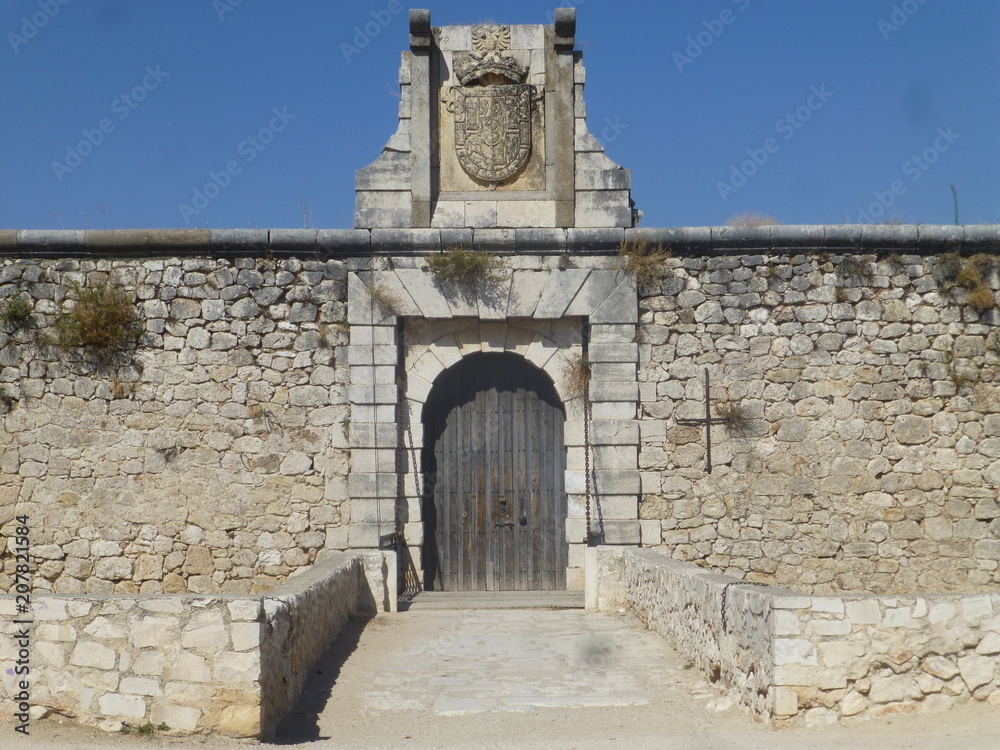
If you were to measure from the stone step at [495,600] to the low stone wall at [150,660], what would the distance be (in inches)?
159

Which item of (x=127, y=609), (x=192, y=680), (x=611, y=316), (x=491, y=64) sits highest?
(x=491, y=64)

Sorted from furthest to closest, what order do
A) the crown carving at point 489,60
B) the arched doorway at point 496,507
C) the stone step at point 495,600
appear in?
the arched doorway at point 496,507 → the crown carving at point 489,60 → the stone step at point 495,600

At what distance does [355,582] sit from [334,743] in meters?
3.37

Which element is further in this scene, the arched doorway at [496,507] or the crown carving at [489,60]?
the arched doorway at [496,507]

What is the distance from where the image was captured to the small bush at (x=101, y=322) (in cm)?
Answer: 935

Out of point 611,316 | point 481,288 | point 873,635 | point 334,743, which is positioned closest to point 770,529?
point 611,316

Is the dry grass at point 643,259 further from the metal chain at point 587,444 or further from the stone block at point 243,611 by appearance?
the stone block at point 243,611

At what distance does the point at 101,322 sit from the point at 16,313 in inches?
30.8

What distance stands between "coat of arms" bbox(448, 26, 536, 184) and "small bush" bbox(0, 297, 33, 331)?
13.5 ft

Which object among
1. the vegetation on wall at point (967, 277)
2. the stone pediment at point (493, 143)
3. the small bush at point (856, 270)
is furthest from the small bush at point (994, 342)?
the stone pediment at point (493, 143)

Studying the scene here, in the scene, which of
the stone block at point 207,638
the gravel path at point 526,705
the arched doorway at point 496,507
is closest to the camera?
the gravel path at point 526,705

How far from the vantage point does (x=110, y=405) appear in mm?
9445

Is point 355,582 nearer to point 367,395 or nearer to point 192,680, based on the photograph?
point 367,395

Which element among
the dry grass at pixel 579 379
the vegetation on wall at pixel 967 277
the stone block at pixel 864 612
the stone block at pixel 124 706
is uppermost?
the vegetation on wall at pixel 967 277
